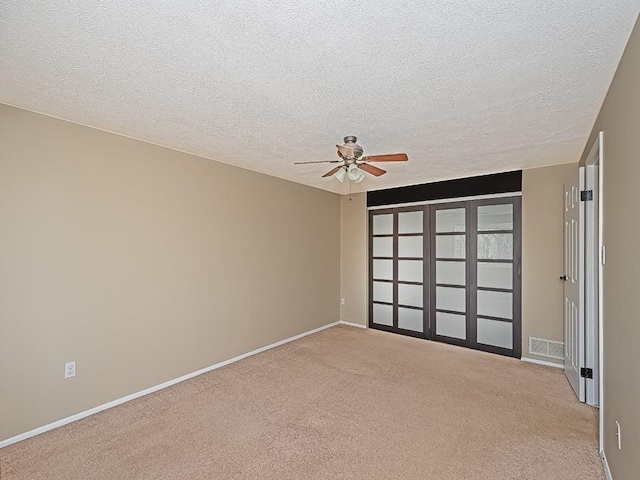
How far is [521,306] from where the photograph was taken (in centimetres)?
417

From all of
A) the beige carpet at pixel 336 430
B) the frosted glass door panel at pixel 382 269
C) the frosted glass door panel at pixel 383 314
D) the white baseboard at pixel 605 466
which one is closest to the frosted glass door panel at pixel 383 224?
the frosted glass door panel at pixel 382 269

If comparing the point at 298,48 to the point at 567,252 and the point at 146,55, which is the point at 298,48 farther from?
the point at 567,252

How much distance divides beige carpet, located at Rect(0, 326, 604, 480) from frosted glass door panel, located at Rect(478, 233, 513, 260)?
1375 mm

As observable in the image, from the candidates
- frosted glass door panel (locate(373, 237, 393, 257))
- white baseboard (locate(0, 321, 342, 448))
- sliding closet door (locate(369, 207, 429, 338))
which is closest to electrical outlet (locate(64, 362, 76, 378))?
white baseboard (locate(0, 321, 342, 448))

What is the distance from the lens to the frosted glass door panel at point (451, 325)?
184 inches

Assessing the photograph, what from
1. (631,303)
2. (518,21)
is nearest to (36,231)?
(518,21)

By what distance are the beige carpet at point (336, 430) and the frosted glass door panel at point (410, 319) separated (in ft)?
4.17

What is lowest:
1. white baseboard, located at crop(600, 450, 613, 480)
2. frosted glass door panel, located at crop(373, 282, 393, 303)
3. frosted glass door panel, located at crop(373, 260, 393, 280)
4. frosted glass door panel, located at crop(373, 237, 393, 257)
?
white baseboard, located at crop(600, 450, 613, 480)

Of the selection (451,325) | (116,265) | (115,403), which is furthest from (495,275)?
(115,403)

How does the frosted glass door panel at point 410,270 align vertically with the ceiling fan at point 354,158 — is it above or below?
below

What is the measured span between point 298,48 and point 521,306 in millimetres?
4003

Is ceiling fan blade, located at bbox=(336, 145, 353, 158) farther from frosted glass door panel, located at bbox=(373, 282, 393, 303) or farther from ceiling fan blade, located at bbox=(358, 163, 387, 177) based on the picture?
frosted glass door panel, located at bbox=(373, 282, 393, 303)

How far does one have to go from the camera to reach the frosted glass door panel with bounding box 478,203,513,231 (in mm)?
4301

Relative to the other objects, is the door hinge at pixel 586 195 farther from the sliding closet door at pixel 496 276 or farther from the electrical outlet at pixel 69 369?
the electrical outlet at pixel 69 369
